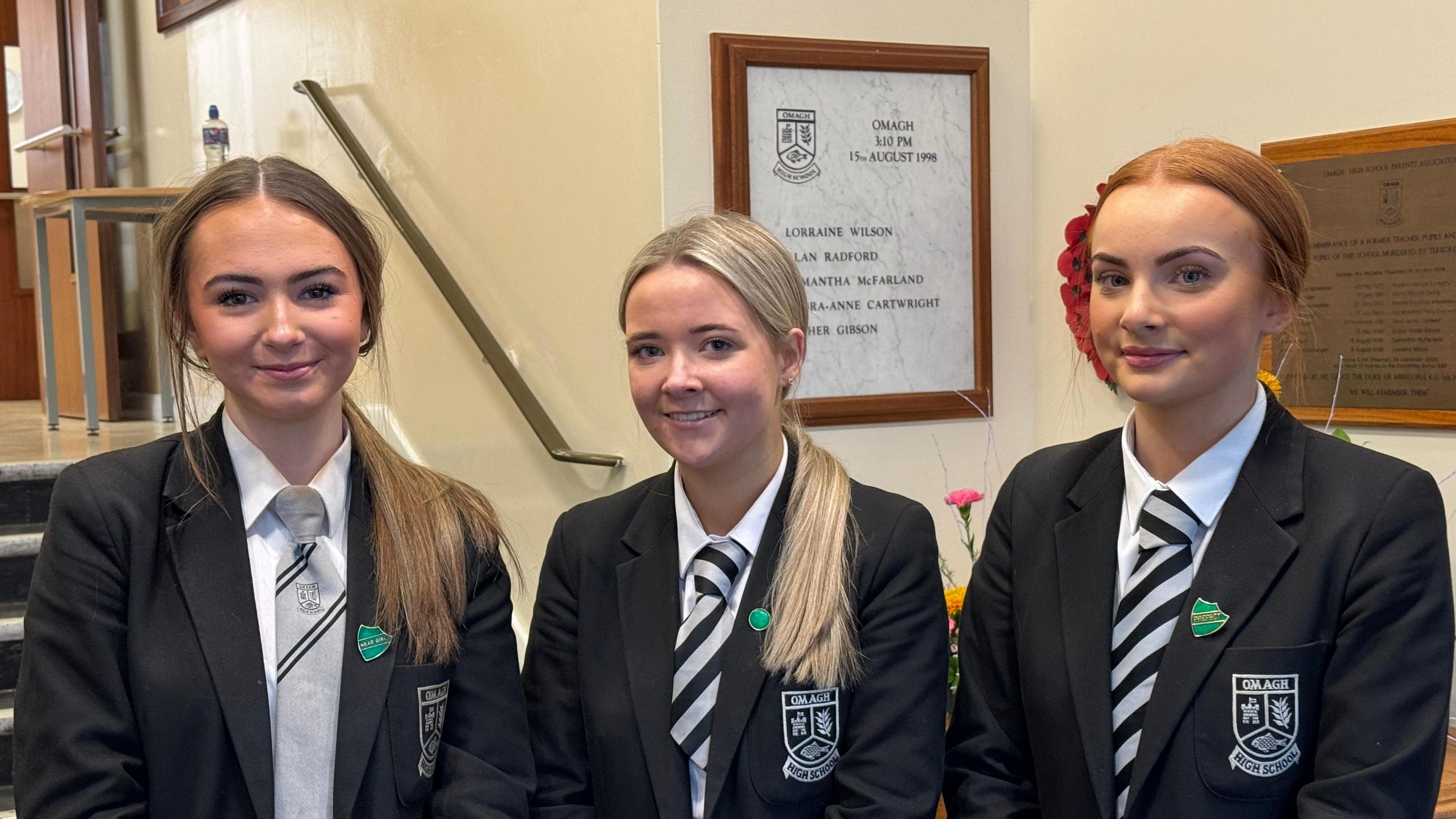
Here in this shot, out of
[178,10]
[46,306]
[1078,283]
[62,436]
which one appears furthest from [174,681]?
[178,10]

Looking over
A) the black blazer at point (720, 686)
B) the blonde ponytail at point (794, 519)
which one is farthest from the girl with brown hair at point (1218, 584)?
the blonde ponytail at point (794, 519)

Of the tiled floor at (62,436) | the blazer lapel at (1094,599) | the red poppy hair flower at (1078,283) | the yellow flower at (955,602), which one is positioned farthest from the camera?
the tiled floor at (62,436)

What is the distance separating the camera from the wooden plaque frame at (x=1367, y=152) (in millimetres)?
2715

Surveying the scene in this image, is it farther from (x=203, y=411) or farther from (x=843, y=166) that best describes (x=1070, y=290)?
(x=203, y=411)

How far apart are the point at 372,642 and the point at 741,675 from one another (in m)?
0.45

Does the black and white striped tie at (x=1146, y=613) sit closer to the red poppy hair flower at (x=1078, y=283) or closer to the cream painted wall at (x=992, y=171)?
the red poppy hair flower at (x=1078, y=283)

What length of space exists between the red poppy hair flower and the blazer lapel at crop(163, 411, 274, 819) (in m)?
1.81

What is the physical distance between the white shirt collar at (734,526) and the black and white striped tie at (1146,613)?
1.50 feet

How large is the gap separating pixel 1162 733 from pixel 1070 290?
199 centimetres

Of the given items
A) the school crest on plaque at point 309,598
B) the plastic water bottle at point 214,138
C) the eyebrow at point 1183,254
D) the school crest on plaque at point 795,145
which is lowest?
the school crest on plaque at point 309,598

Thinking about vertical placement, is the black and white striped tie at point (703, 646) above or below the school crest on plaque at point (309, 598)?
below

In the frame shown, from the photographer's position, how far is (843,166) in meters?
3.30

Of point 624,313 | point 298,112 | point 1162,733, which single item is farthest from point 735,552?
point 298,112

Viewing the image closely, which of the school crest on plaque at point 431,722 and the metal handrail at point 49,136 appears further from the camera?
the metal handrail at point 49,136
